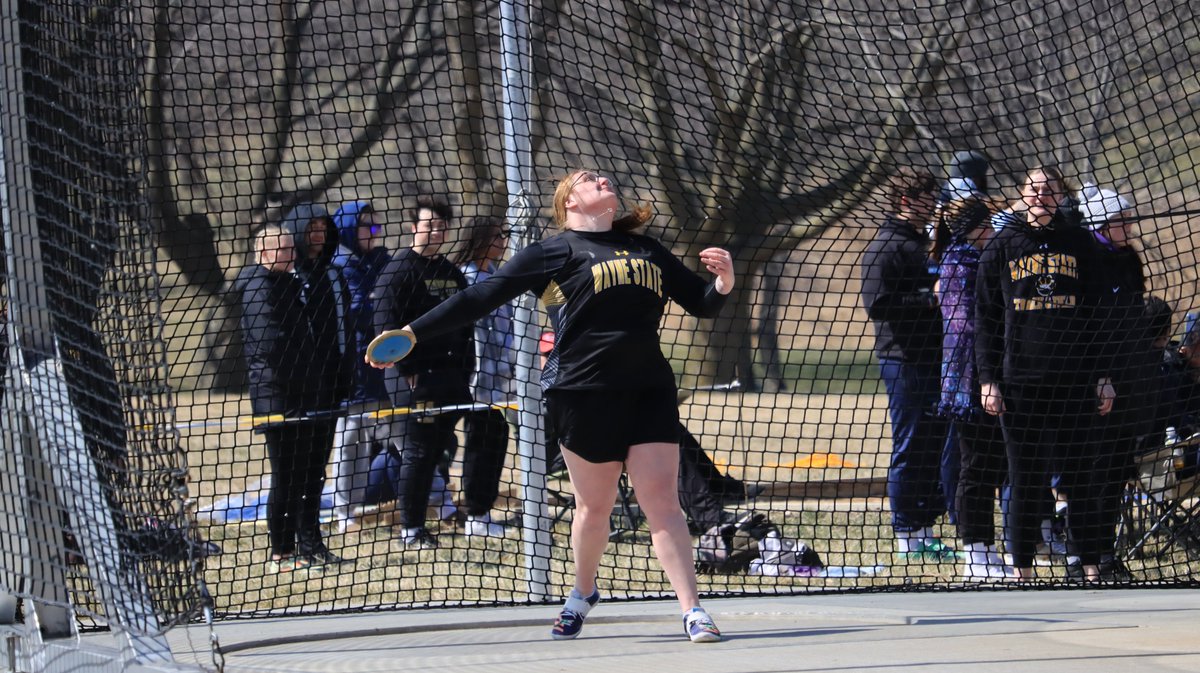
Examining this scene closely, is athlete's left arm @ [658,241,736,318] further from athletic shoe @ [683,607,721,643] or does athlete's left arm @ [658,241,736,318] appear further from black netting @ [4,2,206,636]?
black netting @ [4,2,206,636]

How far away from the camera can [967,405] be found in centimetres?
599

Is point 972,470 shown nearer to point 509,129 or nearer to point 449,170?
point 509,129

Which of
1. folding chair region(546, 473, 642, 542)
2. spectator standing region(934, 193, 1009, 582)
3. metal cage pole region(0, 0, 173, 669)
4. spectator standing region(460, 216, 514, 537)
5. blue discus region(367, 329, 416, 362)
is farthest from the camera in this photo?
folding chair region(546, 473, 642, 542)

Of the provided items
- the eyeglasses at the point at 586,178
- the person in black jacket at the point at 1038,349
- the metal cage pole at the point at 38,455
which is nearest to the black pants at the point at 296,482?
the metal cage pole at the point at 38,455

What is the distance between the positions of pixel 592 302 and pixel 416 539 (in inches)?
95.9

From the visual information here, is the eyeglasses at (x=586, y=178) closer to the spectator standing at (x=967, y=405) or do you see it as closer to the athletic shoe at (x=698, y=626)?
the athletic shoe at (x=698, y=626)

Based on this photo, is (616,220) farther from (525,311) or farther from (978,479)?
(978,479)

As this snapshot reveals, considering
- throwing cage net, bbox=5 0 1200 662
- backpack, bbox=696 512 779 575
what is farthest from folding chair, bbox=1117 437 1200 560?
backpack, bbox=696 512 779 575

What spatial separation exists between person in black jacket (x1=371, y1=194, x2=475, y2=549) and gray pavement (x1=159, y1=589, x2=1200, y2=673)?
1.61m

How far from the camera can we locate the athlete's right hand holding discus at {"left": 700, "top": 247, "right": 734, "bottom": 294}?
418 centimetres

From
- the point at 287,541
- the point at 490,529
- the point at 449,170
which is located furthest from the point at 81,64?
the point at 449,170

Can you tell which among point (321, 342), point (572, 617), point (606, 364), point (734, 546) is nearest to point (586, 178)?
point (606, 364)

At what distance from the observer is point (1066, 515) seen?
567cm

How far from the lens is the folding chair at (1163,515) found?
5.97m
